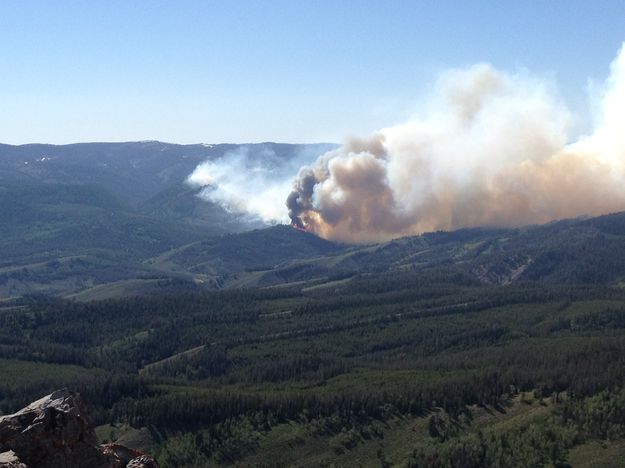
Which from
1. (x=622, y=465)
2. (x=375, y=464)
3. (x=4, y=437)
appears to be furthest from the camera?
(x=375, y=464)

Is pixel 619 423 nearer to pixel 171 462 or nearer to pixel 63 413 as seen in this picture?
pixel 171 462

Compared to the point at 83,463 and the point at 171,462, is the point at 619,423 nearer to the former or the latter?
the point at 171,462

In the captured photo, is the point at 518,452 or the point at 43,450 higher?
the point at 43,450

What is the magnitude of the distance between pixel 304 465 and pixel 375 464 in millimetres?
15269

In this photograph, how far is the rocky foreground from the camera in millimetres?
52344

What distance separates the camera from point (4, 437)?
52.6m

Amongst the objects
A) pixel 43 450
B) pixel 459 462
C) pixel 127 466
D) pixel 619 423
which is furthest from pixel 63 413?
pixel 619 423

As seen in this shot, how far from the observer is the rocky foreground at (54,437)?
5234cm

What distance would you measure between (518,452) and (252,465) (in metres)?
56.1

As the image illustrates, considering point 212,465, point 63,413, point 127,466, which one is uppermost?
point 63,413

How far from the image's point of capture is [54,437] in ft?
174

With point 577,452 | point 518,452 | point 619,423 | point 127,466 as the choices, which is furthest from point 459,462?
point 127,466

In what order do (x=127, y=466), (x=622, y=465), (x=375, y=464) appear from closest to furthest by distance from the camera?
1. (x=127, y=466)
2. (x=622, y=465)
3. (x=375, y=464)

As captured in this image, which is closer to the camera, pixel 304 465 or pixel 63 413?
pixel 63 413
